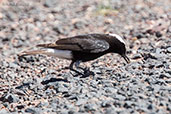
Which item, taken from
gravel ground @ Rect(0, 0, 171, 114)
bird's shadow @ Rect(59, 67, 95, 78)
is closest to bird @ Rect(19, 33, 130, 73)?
bird's shadow @ Rect(59, 67, 95, 78)

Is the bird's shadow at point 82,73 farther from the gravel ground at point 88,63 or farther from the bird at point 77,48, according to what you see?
the bird at point 77,48

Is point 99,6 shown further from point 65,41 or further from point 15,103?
point 15,103

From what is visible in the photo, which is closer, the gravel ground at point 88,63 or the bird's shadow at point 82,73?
the gravel ground at point 88,63

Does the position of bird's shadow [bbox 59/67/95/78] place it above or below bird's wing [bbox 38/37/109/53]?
below

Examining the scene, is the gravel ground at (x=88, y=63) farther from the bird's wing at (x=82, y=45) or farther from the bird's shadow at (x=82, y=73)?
the bird's wing at (x=82, y=45)

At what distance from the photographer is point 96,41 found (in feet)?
26.6

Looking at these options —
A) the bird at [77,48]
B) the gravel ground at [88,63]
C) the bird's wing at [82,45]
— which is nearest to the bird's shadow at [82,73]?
the gravel ground at [88,63]

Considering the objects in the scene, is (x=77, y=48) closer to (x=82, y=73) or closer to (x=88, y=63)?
(x=82, y=73)

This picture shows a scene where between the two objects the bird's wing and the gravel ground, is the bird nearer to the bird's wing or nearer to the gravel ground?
the bird's wing

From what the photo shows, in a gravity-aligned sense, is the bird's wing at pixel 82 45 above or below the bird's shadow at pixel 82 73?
above

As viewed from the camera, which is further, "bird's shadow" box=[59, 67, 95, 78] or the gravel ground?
"bird's shadow" box=[59, 67, 95, 78]

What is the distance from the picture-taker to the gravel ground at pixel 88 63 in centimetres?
619

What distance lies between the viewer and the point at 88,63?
9398mm

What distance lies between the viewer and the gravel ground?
20.3ft
